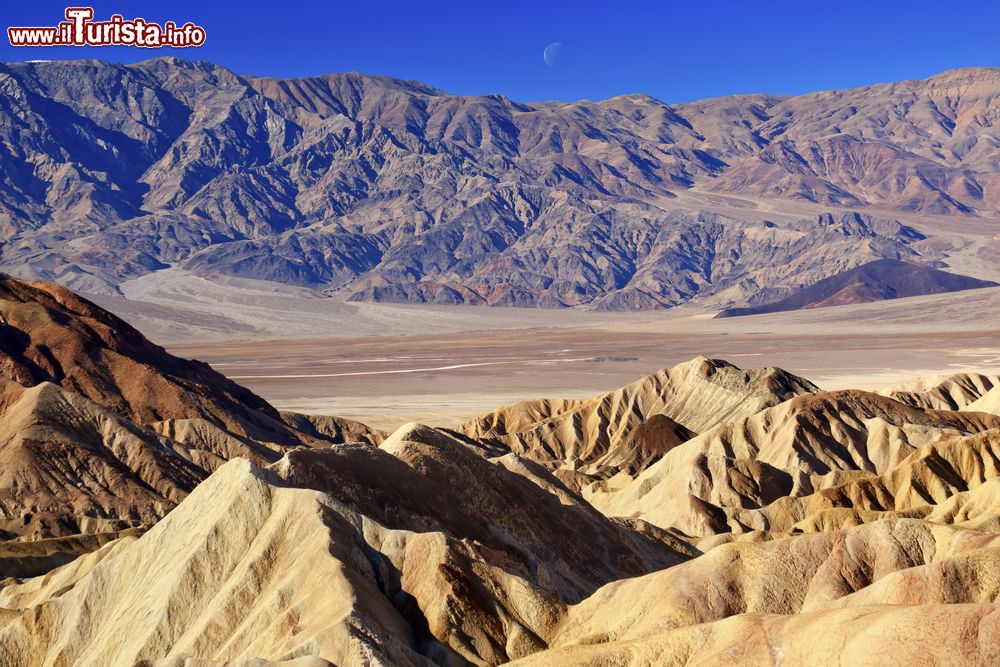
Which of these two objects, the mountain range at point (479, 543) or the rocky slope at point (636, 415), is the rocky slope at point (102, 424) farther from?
the rocky slope at point (636, 415)

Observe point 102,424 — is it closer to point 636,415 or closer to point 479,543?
point 479,543

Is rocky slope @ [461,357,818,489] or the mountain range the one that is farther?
rocky slope @ [461,357,818,489]

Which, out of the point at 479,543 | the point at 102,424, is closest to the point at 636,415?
the point at 102,424

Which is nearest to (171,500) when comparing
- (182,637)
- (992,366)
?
(182,637)

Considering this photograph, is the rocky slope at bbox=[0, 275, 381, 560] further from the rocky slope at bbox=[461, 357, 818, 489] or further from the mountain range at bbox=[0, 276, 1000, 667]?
the rocky slope at bbox=[461, 357, 818, 489]

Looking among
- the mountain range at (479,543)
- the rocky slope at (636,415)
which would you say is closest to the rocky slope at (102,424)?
the mountain range at (479,543)

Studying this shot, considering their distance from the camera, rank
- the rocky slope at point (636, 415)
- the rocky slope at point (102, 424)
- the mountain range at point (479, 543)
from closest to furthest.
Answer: the mountain range at point (479, 543) < the rocky slope at point (102, 424) < the rocky slope at point (636, 415)

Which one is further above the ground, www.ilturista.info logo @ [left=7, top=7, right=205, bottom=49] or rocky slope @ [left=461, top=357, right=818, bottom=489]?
www.ilturista.info logo @ [left=7, top=7, right=205, bottom=49]

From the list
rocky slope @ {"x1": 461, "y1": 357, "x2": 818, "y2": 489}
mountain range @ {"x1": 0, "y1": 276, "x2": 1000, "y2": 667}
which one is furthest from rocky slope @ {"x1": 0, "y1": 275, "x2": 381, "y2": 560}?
rocky slope @ {"x1": 461, "y1": 357, "x2": 818, "y2": 489}
